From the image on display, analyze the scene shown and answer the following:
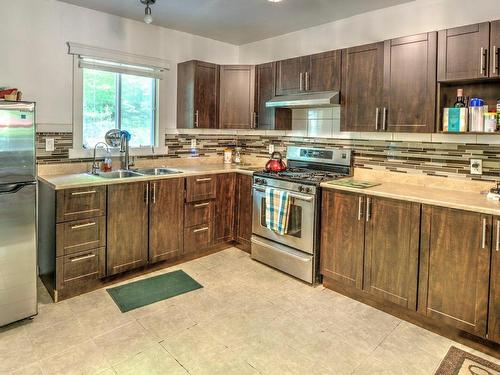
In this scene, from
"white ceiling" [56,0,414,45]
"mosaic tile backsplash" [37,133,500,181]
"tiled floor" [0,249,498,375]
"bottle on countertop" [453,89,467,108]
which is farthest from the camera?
"white ceiling" [56,0,414,45]

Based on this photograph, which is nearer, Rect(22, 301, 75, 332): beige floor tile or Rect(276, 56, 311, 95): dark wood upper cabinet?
Rect(22, 301, 75, 332): beige floor tile

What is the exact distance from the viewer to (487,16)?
2654 mm

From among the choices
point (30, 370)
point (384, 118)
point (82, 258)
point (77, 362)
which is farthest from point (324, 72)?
point (30, 370)

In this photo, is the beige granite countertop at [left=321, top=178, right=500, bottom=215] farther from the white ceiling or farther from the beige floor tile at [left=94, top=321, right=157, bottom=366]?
the beige floor tile at [left=94, top=321, right=157, bottom=366]

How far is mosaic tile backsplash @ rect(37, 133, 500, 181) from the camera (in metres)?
2.72

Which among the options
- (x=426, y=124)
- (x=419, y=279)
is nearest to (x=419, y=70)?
(x=426, y=124)

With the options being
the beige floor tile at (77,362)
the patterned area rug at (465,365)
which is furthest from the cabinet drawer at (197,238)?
the patterned area rug at (465,365)

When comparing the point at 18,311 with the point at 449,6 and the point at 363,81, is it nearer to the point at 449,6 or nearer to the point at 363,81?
the point at 363,81

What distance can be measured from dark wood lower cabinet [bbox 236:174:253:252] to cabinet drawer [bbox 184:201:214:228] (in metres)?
0.32

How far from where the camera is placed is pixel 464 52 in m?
2.50

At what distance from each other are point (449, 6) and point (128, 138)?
3063 millimetres

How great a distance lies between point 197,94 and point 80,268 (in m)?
2.17

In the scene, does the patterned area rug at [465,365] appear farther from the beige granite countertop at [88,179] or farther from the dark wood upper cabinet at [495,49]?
the beige granite countertop at [88,179]

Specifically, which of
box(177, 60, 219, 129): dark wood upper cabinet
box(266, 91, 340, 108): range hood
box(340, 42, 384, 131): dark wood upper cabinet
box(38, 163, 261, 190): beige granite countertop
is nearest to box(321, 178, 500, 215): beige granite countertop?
box(340, 42, 384, 131): dark wood upper cabinet
